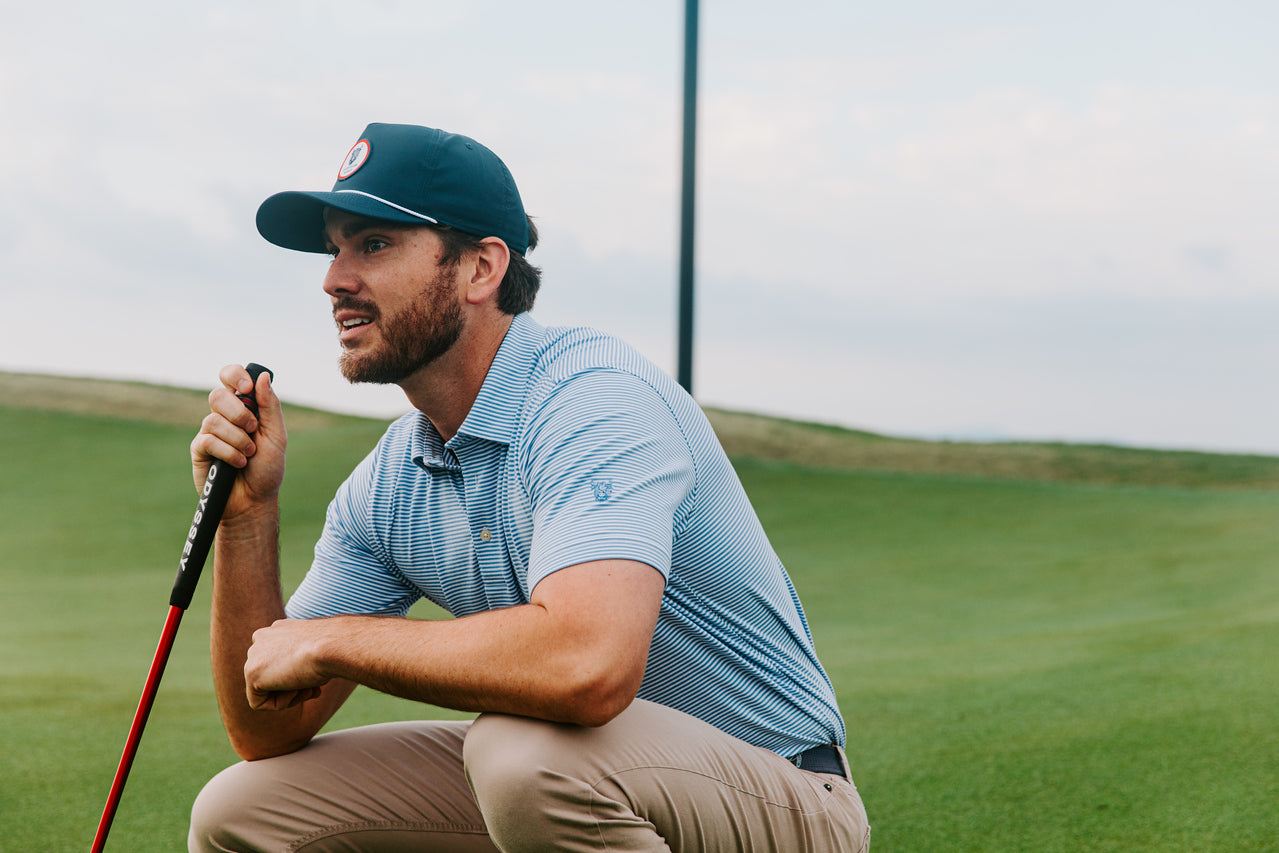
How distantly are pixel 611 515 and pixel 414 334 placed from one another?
564mm

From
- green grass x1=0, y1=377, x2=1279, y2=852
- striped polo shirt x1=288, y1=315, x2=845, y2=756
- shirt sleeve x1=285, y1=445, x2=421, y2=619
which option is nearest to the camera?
striped polo shirt x1=288, y1=315, x2=845, y2=756

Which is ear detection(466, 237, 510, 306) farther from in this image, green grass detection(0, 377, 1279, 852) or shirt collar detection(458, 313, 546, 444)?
green grass detection(0, 377, 1279, 852)

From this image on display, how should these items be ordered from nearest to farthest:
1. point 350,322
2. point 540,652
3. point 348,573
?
point 540,652, point 350,322, point 348,573

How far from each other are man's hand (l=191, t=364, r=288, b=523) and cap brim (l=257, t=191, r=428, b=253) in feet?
1.06

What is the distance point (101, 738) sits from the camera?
400 cm

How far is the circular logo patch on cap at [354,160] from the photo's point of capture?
7.00ft

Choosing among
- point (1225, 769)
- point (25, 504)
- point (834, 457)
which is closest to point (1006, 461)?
point (834, 457)

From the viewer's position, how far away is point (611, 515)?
5.67 feet

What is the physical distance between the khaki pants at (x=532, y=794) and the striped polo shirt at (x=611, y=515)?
0.11 m

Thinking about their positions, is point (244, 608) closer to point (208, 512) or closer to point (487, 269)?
point (208, 512)

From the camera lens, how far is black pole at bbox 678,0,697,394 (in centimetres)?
584

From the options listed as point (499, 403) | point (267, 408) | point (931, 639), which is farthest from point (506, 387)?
point (931, 639)

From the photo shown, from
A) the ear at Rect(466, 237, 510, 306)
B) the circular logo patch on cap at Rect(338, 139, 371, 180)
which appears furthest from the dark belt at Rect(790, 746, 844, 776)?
the circular logo patch on cap at Rect(338, 139, 371, 180)

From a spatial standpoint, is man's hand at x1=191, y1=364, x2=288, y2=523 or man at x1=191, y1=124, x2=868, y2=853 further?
man's hand at x1=191, y1=364, x2=288, y2=523
